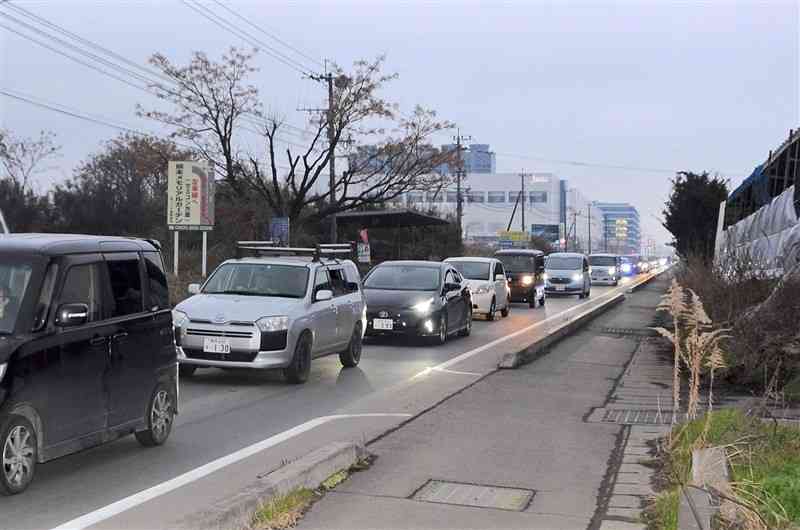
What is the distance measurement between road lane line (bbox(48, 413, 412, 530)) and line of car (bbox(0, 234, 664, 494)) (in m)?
0.65

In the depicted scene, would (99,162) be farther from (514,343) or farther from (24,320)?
(24,320)

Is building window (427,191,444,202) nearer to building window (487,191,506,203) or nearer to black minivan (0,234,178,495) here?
black minivan (0,234,178,495)

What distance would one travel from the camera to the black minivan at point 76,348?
19.9ft

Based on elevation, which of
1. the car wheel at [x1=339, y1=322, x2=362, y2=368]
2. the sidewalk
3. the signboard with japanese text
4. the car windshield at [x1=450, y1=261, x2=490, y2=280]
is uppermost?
the signboard with japanese text

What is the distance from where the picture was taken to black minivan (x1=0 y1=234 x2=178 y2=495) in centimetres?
608

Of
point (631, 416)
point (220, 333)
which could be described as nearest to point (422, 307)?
point (220, 333)

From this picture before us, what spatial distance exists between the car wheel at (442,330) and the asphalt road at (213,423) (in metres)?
0.64

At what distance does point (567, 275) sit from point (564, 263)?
71 cm

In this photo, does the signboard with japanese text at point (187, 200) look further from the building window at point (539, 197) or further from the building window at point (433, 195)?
the building window at point (539, 197)

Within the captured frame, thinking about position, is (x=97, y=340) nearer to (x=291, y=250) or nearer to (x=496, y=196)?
(x=291, y=250)

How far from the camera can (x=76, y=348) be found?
6.56 metres

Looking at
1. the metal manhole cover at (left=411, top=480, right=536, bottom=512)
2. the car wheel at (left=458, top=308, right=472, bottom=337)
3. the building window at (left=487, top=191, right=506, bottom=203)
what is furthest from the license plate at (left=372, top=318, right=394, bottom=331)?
the building window at (left=487, top=191, right=506, bottom=203)

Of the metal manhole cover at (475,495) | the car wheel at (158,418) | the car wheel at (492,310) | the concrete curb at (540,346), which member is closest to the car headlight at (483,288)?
the car wheel at (492,310)

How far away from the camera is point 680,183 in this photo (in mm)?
50969
